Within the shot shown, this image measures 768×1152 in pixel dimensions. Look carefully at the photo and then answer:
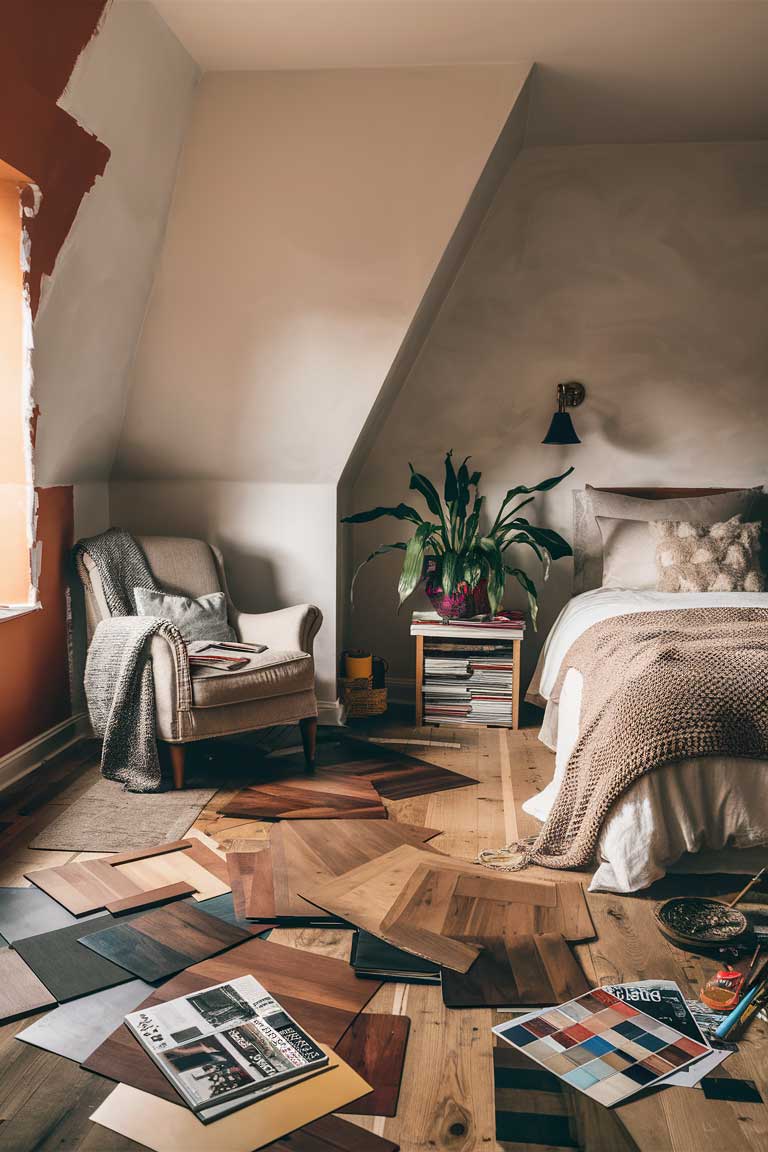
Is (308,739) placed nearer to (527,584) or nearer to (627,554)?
(527,584)

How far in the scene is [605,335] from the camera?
4.45 metres

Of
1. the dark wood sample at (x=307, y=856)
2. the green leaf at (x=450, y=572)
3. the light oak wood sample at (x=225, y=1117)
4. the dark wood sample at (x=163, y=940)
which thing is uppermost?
the green leaf at (x=450, y=572)

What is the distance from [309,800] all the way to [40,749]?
3.68 ft

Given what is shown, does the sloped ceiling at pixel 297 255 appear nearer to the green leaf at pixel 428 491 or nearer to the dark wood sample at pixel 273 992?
the green leaf at pixel 428 491

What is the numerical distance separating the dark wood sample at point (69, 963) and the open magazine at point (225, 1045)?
187 millimetres

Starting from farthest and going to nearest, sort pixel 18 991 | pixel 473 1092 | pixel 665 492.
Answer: pixel 665 492 → pixel 18 991 → pixel 473 1092

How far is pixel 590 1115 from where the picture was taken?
5.48 ft

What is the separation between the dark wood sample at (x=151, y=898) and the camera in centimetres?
243

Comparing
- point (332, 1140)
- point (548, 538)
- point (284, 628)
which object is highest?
point (548, 538)

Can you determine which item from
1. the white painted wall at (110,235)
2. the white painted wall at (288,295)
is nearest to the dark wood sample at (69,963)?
the white painted wall at (110,235)

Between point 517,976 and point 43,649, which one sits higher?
point 43,649

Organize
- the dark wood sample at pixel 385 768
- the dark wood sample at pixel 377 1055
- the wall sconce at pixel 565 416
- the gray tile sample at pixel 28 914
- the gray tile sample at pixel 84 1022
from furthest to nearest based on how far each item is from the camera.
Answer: the wall sconce at pixel 565 416 → the dark wood sample at pixel 385 768 → the gray tile sample at pixel 28 914 → the gray tile sample at pixel 84 1022 → the dark wood sample at pixel 377 1055

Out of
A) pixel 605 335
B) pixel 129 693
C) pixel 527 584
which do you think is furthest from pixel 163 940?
pixel 605 335

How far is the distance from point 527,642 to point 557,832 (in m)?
1.97
